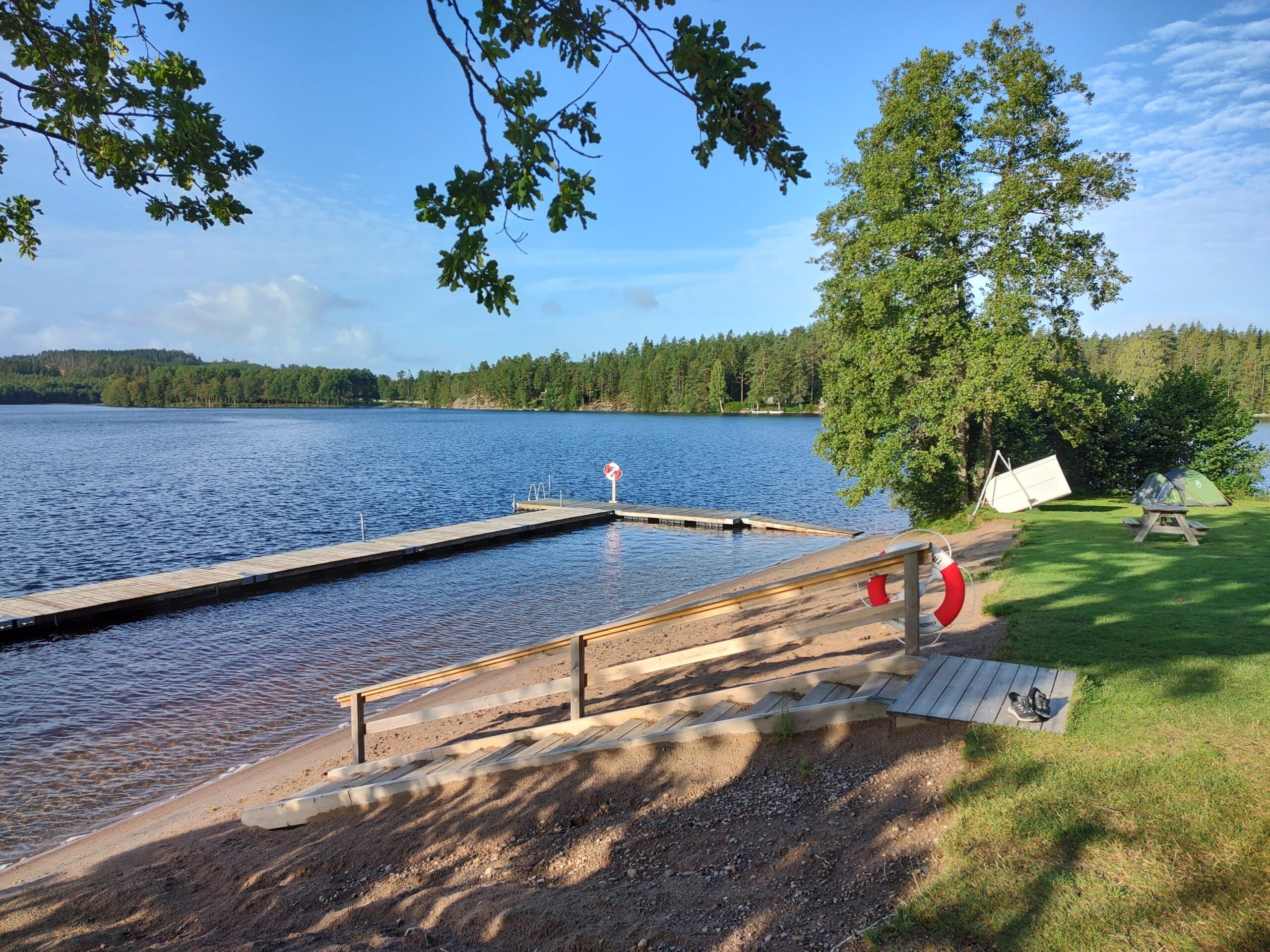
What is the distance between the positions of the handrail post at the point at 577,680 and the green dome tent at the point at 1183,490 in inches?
692

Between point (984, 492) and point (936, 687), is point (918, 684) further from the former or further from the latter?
point (984, 492)

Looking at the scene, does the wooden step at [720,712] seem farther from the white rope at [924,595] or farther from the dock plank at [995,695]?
the dock plank at [995,695]

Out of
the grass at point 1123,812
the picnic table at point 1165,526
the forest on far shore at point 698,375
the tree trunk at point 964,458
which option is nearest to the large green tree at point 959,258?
the tree trunk at point 964,458

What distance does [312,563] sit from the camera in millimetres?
20984

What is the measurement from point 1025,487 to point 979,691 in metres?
15.8

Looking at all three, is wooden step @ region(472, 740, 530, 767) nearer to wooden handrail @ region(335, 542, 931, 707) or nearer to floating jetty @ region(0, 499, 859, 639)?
wooden handrail @ region(335, 542, 931, 707)

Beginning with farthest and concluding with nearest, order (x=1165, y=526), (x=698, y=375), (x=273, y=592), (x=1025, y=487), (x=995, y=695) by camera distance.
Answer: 1. (x=698, y=375)
2. (x=273, y=592)
3. (x=1025, y=487)
4. (x=1165, y=526)
5. (x=995, y=695)

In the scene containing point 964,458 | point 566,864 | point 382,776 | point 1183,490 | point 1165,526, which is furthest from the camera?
point 964,458

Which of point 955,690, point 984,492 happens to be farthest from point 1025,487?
point 955,690

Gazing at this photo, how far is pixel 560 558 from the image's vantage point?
23.6 m

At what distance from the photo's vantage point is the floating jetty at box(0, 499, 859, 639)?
16.4 meters

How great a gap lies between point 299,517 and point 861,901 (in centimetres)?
3124

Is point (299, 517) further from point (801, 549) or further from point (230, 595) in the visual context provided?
point (801, 549)

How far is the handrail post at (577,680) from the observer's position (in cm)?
647
